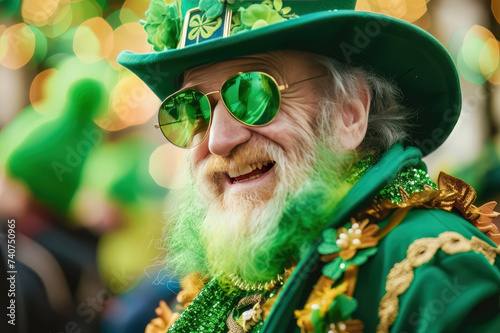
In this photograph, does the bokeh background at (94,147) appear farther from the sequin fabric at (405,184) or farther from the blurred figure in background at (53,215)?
the sequin fabric at (405,184)

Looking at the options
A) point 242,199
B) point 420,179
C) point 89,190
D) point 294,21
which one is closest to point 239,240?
point 242,199

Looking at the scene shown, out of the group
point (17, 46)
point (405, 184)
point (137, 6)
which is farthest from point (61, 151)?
point (405, 184)

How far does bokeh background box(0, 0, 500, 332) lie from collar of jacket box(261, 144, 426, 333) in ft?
4.98

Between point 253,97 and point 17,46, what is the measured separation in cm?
279

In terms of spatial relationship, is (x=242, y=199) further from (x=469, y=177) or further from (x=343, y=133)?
(x=469, y=177)

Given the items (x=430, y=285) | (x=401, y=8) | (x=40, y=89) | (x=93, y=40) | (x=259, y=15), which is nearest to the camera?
(x=430, y=285)

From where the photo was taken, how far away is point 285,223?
1748 millimetres

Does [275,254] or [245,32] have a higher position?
[245,32]

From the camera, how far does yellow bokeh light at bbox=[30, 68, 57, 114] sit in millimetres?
3676

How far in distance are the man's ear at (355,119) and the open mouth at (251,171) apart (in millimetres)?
299

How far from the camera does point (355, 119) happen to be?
1943 millimetres

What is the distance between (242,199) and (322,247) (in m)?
0.42

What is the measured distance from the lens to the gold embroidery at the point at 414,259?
1.33m

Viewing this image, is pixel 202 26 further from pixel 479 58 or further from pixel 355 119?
pixel 479 58
